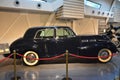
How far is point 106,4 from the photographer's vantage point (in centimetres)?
1723

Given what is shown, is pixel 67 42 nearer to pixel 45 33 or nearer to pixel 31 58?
pixel 45 33

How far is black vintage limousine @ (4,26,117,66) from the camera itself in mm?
6543

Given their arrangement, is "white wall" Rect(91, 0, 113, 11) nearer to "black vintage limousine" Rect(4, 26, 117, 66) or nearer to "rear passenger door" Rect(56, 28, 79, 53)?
"black vintage limousine" Rect(4, 26, 117, 66)

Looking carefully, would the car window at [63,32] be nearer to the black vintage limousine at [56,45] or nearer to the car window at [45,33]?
the black vintage limousine at [56,45]

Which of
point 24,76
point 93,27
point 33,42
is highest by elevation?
point 93,27

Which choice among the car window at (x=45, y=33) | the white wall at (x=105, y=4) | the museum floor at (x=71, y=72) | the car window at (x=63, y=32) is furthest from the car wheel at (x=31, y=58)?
the white wall at (x=105, y=4)

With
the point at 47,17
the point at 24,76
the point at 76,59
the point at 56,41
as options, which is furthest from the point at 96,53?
the point at 47,17

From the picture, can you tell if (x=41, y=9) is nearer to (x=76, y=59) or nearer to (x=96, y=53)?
(x=76, y=59)

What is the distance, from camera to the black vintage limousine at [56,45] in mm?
6543

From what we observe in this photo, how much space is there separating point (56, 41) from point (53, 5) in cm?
478

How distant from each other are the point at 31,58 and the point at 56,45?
42.5 inches

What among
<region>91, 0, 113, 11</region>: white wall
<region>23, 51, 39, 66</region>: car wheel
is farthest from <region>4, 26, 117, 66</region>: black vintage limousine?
<region>91, 0, 113, 11</region>: white wall

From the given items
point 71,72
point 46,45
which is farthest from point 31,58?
point 71,72

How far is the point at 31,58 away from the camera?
257 inches
